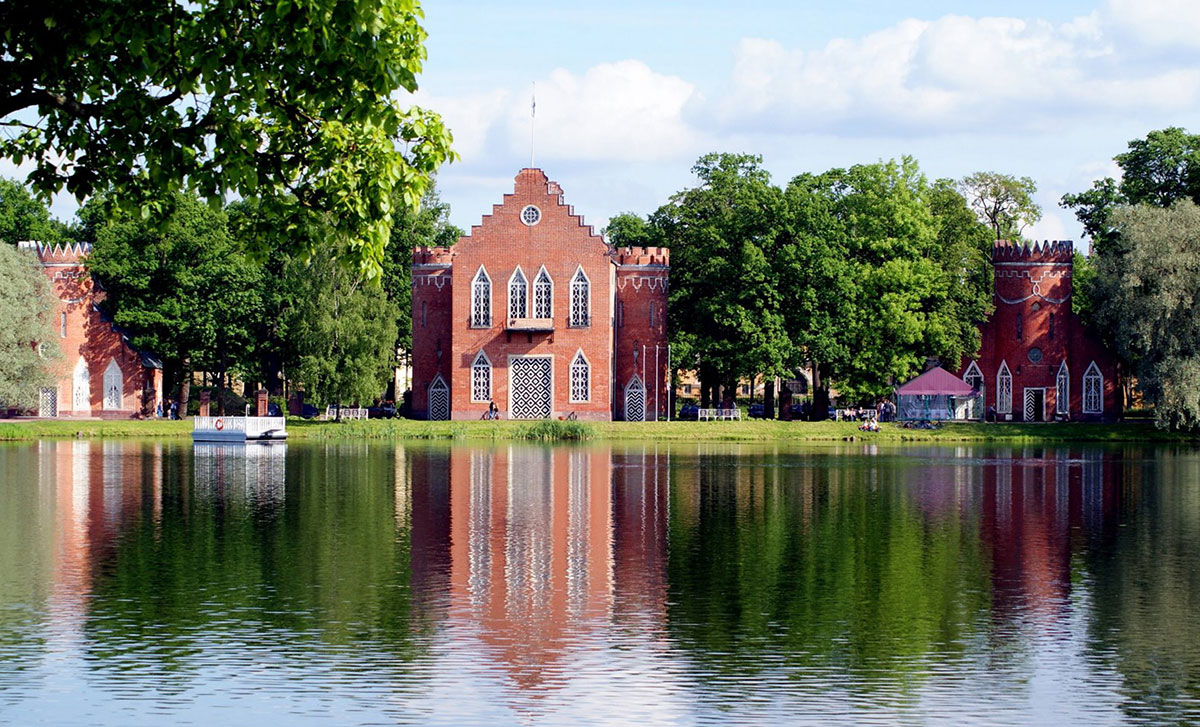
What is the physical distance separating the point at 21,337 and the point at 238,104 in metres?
65.9

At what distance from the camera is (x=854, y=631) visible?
2050 centimetres

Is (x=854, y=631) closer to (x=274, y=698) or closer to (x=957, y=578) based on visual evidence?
(x=957, y=578)

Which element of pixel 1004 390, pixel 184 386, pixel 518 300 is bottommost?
pixel 1004 390

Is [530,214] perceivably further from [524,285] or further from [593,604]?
[593,604]

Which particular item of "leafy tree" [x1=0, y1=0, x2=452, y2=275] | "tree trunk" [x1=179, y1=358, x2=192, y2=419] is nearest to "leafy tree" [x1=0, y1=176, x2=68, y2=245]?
"tree trunk" [x1=179, y1=358, x2=192, y2=419]

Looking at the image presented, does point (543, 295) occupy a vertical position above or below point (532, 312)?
above

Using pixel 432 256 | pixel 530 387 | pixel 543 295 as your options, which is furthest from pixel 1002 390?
pixel 432 256

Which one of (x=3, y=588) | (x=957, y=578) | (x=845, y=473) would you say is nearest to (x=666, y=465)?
(x=845, y=473)

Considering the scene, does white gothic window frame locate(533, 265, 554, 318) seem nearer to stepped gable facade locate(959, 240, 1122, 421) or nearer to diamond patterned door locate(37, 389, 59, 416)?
stepped gable facade locate(959, 240, 1122, 421)

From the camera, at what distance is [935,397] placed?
8350cm

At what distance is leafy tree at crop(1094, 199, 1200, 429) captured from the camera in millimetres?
71188

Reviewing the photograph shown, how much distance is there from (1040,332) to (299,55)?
76.7m

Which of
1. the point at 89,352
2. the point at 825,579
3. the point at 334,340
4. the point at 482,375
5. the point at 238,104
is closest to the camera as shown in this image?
the point at 238,104

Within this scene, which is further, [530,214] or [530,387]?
[530,214]
